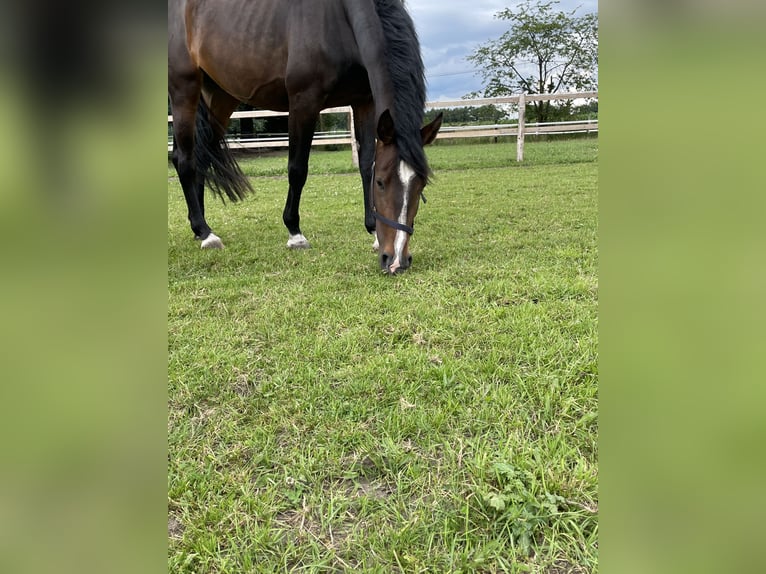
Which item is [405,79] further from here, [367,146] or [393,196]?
[367,146]

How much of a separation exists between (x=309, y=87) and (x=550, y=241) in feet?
7.16

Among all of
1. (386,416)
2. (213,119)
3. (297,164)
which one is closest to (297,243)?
(297,164)

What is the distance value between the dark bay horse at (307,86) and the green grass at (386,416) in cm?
65

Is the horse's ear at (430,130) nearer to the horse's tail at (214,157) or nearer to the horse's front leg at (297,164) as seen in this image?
the horse's front leg at (297,164)

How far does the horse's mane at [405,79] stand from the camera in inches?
110

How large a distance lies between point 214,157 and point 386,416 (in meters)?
4.18

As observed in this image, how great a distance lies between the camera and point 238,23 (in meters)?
3.88

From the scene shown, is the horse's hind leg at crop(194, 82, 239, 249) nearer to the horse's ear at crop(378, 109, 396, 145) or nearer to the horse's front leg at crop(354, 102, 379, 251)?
the horse's front leg at crop(354, 102, 379, 251)

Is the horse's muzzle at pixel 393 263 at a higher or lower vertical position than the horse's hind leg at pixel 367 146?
lower

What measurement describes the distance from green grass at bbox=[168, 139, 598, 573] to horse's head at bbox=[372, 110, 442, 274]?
17cm

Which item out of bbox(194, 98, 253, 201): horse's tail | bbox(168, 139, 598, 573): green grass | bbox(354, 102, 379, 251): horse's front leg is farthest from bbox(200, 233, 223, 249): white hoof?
bbox(354, 102, 379, 251): horse's front leg

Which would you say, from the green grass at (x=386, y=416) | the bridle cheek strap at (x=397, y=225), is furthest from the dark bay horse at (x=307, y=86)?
the green grass at (x=386, y=416)
